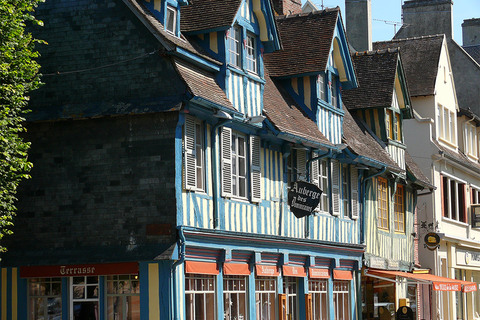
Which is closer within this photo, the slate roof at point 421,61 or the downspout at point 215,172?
the downspout at point 215,172

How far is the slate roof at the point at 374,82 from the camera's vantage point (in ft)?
97.5

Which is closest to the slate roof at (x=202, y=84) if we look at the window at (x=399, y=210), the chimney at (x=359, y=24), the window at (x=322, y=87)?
the window at (x=322, y=87)

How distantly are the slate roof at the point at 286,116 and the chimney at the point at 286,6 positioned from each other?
14.6 feet

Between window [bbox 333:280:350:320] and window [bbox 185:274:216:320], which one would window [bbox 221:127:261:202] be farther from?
window [bbox 333:280:350:320]

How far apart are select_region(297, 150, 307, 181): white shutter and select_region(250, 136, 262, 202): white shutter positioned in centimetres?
208

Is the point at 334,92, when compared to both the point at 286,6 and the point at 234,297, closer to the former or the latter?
the point at 286,6

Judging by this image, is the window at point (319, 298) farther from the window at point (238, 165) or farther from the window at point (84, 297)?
the window at point (84, 297)

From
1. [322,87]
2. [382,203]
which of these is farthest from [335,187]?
[382,203]

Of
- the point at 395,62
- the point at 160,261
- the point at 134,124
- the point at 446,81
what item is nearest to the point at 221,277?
the point at 160,261

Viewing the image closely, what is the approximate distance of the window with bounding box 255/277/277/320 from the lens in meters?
22.3

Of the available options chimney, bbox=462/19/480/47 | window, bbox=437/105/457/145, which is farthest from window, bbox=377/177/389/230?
chimney, bbox=462/19/480/47

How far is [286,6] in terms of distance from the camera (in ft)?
97.6

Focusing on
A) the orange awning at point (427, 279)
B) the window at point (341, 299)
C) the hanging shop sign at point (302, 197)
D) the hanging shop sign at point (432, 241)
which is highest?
the hanging shop sign at point (302, 197)

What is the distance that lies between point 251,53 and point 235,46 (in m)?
0.86
